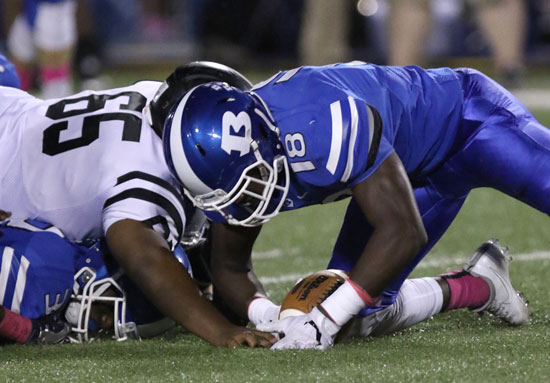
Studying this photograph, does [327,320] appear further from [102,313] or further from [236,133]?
[102,313]

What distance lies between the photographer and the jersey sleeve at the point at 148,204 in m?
2.67

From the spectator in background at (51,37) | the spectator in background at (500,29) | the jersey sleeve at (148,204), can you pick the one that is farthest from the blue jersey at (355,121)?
the spectator in background at (500,29)

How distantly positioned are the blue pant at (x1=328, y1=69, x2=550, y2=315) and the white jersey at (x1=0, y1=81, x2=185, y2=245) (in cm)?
56

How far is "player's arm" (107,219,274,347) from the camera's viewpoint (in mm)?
2566

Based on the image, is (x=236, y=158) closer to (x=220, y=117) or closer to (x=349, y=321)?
(x=220, y=117)

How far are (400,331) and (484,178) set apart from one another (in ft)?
1.53

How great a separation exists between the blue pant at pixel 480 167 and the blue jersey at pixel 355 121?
5cm

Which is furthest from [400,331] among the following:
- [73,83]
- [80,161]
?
[73,83]

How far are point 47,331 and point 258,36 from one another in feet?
26.3

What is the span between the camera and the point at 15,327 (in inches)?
107

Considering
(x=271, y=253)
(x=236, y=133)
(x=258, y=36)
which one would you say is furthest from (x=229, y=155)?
(x=258, y=36)

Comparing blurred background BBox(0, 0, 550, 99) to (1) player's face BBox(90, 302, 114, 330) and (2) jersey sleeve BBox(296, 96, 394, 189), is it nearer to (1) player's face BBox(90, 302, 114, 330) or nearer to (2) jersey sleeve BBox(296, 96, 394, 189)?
(1) player's face BBox(90, 302, 114, 330)

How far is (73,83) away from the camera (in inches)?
382

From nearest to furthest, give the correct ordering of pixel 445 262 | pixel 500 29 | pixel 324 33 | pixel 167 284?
pixel 167 284, pixel 445 262, pixel 500 29, pixel 324 33
